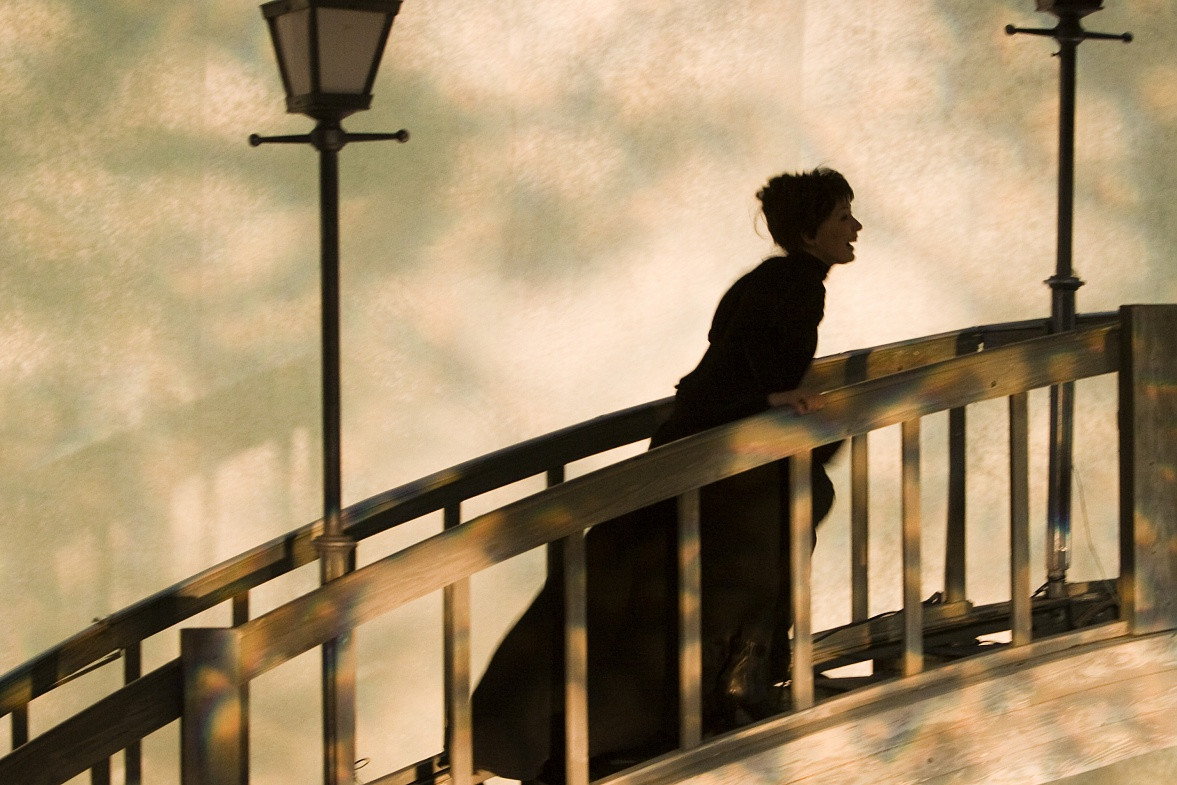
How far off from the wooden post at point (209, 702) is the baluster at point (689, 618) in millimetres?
922

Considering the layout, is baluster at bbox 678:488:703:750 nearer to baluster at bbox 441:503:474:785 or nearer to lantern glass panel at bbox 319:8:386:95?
baluster at bbox 441:503:474:785

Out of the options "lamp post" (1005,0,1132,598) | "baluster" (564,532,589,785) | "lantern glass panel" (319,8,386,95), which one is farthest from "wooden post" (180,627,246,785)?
"lamp post" (1005,0,1132,598)

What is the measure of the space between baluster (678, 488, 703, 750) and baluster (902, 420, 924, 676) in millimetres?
470

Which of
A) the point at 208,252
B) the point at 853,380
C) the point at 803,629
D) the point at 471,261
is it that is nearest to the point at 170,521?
the point at 208,252

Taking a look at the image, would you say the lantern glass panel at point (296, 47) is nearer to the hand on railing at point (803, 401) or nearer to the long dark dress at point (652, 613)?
the long dark dress at point (652, 613)

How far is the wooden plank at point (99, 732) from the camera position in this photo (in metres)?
3.15

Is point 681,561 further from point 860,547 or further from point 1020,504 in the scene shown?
point 860,547

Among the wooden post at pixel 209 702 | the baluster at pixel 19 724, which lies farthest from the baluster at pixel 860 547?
the baluster at pixel 19 724

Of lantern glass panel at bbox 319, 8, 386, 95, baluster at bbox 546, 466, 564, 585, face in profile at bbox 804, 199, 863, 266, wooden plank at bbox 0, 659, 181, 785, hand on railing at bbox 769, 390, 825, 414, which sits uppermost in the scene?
lantern glass panel at bbox 319, 8, 386, 95

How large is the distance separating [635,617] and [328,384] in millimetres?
908

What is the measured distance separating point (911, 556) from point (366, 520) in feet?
5.03

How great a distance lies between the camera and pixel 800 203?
3639 mm

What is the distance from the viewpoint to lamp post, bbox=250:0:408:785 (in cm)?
363

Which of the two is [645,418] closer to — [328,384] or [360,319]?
[328,384]
